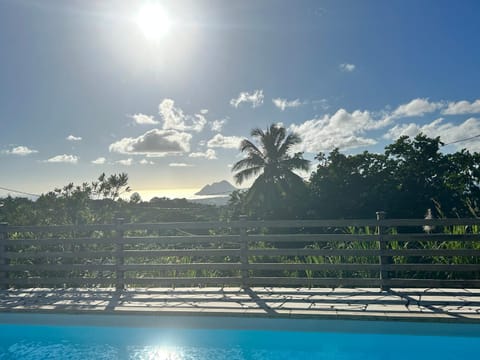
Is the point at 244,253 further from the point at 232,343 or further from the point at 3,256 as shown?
the point at 3,256

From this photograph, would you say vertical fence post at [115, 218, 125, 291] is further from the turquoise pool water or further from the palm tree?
the palm tree

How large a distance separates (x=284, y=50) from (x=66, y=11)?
6190 mm

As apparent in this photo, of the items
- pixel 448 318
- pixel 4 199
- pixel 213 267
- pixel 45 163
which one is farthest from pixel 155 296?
A: pixel 4 199

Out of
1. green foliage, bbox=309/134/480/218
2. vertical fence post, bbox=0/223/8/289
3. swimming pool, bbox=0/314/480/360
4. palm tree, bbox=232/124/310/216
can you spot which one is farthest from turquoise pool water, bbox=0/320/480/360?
palm tree, bbox=232/124/310/216

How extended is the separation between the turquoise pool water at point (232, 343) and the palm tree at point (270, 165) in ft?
76.8

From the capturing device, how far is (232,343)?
4328mm

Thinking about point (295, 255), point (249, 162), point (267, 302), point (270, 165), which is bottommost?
point (267, 302)

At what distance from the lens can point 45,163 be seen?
1889 centimetres

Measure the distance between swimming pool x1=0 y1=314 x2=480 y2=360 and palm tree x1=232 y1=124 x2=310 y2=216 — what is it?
23309mm

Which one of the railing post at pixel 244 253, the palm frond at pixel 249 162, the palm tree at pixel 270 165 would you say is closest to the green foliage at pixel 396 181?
the palm tree at pixel 270 165

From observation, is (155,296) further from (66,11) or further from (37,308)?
(66,11)

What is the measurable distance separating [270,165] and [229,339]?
24374mm

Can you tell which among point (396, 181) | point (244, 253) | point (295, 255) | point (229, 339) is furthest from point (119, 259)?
point (396, 181)

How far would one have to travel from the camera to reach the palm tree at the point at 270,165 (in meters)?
28.1
